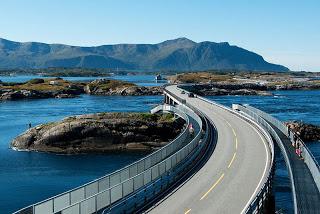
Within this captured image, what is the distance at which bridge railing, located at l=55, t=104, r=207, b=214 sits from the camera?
83.1 ft

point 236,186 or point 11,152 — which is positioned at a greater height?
point 236,186

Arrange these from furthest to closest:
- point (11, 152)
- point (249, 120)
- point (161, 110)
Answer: point (161, 110)
point (11, 152)
point (249, 120)

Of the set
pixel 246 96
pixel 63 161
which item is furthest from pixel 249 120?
pixel 246 96

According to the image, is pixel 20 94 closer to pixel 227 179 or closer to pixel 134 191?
pixel 227 179

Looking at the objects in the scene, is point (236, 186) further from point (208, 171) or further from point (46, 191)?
point (46, 191)

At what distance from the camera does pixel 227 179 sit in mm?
34656

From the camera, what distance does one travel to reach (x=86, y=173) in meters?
59.1

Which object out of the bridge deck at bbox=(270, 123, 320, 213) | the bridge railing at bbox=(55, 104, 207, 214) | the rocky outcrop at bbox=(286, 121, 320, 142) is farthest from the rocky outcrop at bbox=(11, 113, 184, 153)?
the bridge deck at bbox=(270, 123, 320, 213)

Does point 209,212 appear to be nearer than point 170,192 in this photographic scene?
Yes

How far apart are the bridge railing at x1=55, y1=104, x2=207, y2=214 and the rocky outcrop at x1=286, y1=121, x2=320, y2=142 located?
43712 mm

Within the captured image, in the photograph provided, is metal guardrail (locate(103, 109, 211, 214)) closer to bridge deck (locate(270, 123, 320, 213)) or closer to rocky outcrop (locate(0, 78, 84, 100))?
bridge deck (locate(270, 123, 320, 213))

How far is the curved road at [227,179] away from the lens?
93.7 feet

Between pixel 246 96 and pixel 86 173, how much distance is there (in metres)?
140

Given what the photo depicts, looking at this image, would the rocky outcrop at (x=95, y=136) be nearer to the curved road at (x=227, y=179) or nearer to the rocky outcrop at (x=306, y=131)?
the rocky outcrop at (x=306, y=131)
